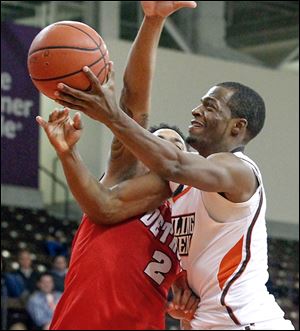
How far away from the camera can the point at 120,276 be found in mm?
4285

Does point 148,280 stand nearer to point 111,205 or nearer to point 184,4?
point 111,205

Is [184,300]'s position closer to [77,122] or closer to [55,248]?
[77,122]

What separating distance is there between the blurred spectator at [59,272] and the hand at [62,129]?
27.5 feet

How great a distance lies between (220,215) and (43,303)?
304 inches

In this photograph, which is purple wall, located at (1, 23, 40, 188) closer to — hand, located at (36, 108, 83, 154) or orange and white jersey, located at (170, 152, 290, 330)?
hand, located at (36, 108, 83, 154)

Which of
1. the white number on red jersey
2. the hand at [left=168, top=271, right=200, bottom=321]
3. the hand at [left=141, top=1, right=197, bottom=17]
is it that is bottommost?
the hand at [left=168, top=271, right=200, bottom=321]

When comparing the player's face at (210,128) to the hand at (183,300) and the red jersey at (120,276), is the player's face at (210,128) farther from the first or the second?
the hand at (183,300)

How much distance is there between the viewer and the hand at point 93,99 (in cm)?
386

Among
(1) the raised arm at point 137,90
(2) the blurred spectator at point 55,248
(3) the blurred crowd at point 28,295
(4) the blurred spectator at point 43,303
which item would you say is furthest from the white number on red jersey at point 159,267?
(2) the blurred spectator at point 55,248

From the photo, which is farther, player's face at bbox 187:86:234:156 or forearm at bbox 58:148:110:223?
player's face at bbox 187:86:234:156

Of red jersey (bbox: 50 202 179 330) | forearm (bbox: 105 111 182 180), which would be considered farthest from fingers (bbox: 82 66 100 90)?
red jersey (bbox: 50 202 179 330)

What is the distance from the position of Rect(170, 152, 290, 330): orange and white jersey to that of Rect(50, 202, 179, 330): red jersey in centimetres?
16

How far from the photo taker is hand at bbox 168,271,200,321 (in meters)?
4.30

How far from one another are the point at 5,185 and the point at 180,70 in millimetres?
3678
